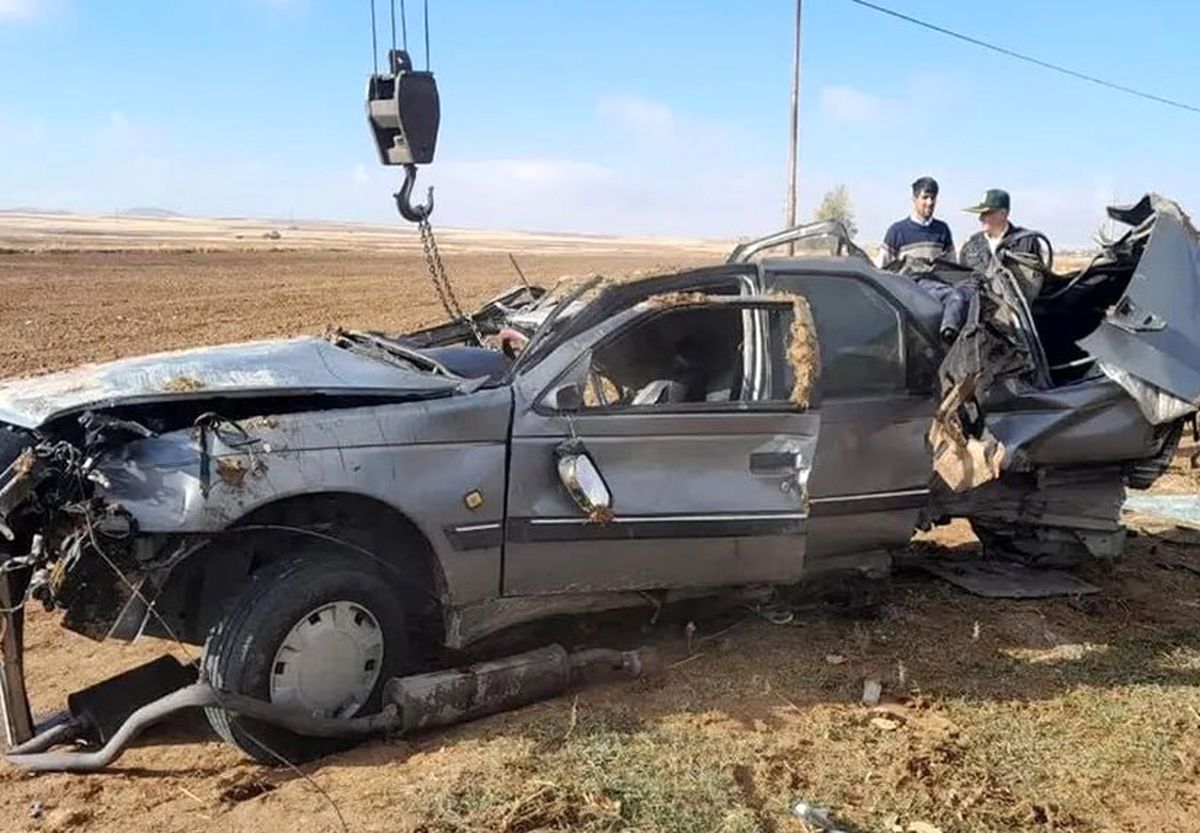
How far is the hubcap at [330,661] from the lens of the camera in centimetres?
396

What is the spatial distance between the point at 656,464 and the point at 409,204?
104 inches

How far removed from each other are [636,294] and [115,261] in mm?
36041

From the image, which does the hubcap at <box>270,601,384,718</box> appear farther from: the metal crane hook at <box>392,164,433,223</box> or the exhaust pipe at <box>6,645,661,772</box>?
the metal crane hook at <box>392,164,433,223</box>

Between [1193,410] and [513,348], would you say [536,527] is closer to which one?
[513,348]

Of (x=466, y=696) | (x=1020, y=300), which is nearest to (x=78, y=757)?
(x=466, y=696)

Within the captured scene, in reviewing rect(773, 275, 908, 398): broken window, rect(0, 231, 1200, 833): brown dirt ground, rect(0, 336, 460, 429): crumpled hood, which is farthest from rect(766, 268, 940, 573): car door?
rect(0, 336, 460, 429): crumpled hood

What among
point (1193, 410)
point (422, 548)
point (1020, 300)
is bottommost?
point (422, 548)

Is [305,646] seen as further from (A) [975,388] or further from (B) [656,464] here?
(A) [975,388]

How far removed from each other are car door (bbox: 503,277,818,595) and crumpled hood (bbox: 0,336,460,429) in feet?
1.56

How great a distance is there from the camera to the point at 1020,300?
239 inches

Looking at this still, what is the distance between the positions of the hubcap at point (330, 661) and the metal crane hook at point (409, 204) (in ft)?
9.37

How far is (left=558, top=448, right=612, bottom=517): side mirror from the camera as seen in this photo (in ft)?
13.9

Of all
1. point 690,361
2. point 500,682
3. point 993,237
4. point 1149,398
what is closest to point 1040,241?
point 993,237

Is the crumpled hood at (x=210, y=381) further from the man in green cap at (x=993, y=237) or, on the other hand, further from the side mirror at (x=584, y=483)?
the man in green cap at (x=993, y=237)
